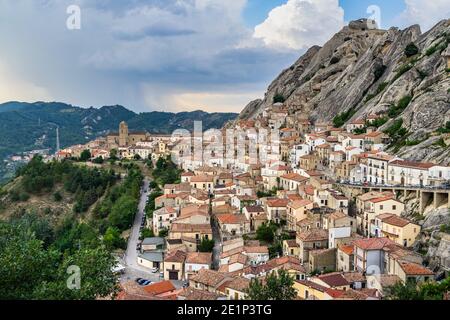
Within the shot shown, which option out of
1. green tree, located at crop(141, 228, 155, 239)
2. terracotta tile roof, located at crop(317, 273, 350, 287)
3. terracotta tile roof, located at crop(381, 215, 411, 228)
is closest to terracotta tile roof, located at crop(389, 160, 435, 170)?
terracotta tile roof, located at crop(381, 215, 411, 228)

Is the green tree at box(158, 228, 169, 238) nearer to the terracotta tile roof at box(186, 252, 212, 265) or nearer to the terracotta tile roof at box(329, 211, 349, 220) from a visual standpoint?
the terracotta tile roof at box(186, 252, 212, 265)

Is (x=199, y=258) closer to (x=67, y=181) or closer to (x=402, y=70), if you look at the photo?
(x=402, y=70)

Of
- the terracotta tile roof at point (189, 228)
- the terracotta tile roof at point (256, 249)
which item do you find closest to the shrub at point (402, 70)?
the terracotta tile roof at point (189, 228)

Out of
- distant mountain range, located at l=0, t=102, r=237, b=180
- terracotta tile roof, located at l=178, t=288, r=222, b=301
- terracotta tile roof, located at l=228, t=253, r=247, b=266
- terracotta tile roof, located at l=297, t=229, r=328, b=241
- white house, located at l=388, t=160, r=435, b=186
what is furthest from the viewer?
distant mountain range, located at l=0, t=102, r=237, b=180

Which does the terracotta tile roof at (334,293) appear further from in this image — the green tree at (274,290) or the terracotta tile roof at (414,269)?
the green tree at (274,290)

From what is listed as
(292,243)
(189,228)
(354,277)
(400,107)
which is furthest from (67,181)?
(354,277)

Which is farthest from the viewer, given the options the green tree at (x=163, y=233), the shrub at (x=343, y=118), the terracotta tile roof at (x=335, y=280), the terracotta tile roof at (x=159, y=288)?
the shrub at (x=343, y=118)
